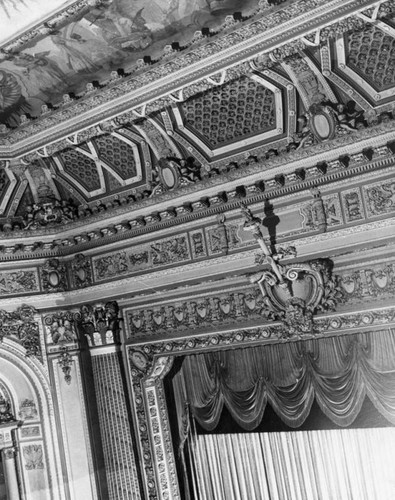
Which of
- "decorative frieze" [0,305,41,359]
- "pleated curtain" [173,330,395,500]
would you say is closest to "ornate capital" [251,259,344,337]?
"pleated curtain" [173,330,395,500]

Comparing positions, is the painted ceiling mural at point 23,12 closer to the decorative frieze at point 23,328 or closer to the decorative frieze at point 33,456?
the decorative frieze at point 23,328

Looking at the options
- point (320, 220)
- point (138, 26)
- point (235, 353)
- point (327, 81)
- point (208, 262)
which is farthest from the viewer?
point (235, 353)

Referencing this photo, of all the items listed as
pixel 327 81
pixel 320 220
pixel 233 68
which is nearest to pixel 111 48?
pixel 233 68

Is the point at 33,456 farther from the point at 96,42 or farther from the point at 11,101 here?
the point at 96,42

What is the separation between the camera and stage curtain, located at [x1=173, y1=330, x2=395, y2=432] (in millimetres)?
10359

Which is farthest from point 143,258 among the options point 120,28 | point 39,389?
point 120,28

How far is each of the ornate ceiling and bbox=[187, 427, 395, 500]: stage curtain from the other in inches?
165

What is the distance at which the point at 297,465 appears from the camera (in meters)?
11.7

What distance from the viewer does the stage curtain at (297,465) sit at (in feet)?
35.7

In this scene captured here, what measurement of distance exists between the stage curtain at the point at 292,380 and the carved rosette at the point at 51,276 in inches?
103

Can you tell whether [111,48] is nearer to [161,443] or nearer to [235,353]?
[235,353]

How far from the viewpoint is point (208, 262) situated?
11.2m

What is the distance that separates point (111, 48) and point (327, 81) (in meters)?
2.76

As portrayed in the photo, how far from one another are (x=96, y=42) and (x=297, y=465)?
722 centimetres
